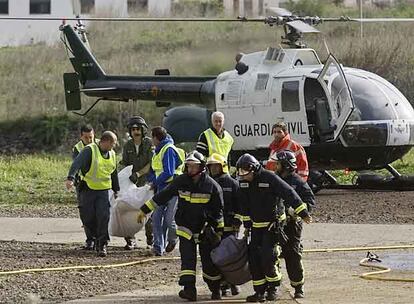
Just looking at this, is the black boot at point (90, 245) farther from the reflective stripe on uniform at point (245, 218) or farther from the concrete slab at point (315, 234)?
the reflective stripe on uniform at point (245, 218)

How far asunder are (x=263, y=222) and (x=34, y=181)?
47.6ft

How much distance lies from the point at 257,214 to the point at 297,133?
9.56 m

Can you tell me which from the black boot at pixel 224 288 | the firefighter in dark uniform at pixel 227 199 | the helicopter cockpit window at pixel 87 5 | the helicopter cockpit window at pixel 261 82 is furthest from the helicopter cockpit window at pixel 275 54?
the helicopter cockpit window at pixel 87 5

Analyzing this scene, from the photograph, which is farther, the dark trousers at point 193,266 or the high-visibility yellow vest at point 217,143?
the high-visibility yellow vest at point 217,143

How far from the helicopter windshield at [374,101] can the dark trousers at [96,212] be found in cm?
688

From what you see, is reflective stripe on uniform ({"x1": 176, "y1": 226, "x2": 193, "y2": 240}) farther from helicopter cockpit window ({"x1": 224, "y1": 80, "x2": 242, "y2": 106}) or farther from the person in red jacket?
helicopter cockpit window ({"x1": 224, "y1": 80, "x2": 242, "y2": 106})

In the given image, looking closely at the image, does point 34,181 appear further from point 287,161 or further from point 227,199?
point 287,161

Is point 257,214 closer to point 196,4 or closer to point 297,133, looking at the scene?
point 297,133

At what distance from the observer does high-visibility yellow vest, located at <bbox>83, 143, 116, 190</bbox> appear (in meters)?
15.3

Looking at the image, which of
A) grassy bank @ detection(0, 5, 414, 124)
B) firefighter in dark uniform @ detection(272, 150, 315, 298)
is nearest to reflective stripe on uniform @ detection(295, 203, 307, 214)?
firefighter in dark uniform @ detection(272, 150, 315, 298)

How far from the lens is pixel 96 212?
15.4 meters

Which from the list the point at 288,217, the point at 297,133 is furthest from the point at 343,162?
the point at 288,217

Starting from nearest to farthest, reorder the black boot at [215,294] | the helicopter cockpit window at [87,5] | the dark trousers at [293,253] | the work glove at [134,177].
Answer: the dark trousers at [293,253] < the black boot at [215,294] < the work glove at [134,177] < the helicopter cockpit window at [87,5]

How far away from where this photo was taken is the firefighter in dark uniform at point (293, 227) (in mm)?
11875
